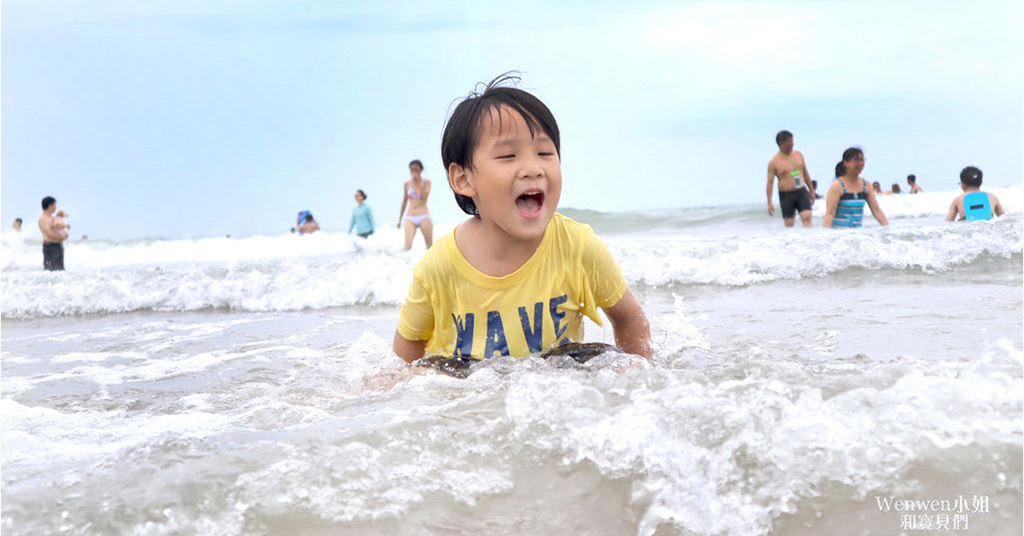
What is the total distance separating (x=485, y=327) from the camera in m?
3.25

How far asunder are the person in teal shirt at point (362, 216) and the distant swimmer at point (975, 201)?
11.5 m

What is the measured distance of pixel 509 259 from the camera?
3209mm

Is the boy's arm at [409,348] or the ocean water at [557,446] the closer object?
the ocean water at [557,446]

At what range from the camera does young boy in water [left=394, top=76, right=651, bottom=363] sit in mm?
2965

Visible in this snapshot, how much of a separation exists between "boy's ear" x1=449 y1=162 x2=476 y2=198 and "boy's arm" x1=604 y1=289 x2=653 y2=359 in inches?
29.6

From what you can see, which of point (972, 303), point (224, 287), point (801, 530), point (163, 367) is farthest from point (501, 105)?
point (224, 287)

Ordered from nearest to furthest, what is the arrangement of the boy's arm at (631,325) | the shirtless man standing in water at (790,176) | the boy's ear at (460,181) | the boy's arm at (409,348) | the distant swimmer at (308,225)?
the boy's ear at (460,181), the boy's arm at (631,325), the boy's arm at (409,348), the shirtless man standing in water at (790,176), the distant swimmer at (308,225)

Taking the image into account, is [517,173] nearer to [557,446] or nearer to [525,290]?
[525,290]

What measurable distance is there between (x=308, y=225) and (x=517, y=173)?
880 inches

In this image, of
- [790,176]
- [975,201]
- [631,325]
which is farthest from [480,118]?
[790,176]

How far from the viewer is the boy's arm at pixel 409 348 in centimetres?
350

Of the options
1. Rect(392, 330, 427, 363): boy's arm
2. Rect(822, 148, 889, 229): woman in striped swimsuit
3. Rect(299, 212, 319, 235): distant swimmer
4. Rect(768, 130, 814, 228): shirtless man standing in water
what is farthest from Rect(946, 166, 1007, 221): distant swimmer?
Rect(299, 212, 319, 235): distant swimmer

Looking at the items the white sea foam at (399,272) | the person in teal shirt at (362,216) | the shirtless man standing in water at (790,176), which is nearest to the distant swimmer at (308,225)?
the person in teal shirt at (362,216)

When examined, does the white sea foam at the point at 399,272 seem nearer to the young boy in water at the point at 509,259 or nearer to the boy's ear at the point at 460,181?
the young boy in water at the point at 509,259
